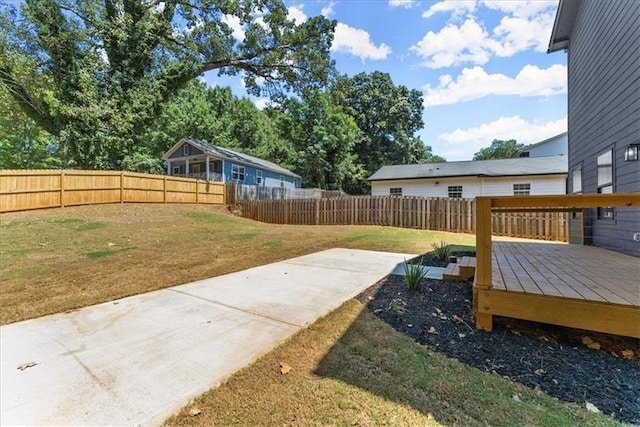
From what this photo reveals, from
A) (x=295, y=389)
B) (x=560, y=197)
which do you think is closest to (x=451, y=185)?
(x=560, y=197)

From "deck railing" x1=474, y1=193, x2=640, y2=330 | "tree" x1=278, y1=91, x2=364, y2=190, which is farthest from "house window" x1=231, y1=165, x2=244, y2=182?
"deck railing" x1=474, y1=193, x2=640, y2=330

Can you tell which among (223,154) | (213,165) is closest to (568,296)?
(223,154)

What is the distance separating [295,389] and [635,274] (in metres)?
3.74

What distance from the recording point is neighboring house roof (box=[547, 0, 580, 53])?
6.88 metres

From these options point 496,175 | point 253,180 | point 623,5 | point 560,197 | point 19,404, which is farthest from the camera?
point 253,180

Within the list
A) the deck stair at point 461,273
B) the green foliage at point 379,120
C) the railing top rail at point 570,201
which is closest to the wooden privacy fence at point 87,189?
the deck stair at point 461,273

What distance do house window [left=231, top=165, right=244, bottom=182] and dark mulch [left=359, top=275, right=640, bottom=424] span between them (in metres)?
20.9

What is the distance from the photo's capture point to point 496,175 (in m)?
16.1

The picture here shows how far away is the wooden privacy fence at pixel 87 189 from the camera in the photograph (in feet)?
32.9

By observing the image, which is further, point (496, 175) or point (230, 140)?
point (230, 140)

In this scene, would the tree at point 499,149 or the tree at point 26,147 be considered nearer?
the tree at point 26,147

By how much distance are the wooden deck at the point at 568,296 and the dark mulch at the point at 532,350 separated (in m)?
0.22

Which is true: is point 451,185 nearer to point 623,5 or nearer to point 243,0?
point 623,5

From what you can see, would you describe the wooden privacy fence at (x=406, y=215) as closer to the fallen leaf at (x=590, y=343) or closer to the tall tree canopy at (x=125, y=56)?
the tall tree canopy at (x=125, y=56)
